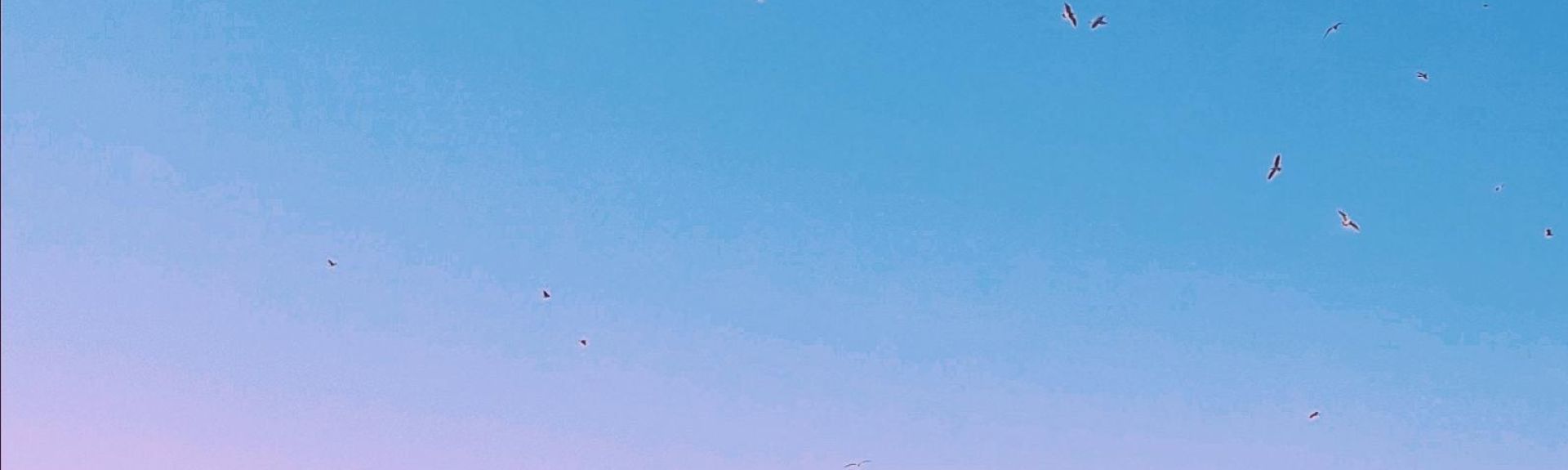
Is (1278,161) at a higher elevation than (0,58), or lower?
higher

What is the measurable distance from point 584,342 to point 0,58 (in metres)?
20.1

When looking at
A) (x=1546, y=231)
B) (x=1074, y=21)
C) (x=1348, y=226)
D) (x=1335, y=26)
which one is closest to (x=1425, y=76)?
(x=1335, y=26)

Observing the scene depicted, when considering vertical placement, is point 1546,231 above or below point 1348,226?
above

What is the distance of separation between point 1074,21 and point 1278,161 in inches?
217

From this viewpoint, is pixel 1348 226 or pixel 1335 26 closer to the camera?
pixel 1348 226

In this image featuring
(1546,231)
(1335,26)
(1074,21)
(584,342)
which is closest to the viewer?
(1074,21)

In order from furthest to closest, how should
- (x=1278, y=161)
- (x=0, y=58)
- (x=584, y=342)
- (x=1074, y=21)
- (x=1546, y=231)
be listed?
(x=584, y=342) → (x=1546, y=231) → (x=1278, y=161) → (x=1074, y=21) → (x=0, y=58)

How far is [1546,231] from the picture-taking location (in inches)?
1379

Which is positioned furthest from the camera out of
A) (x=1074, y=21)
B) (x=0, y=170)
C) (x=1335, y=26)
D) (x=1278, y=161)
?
(x=1335, y=26)

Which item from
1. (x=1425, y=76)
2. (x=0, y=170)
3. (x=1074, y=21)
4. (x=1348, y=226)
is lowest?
(x=0, y=170)

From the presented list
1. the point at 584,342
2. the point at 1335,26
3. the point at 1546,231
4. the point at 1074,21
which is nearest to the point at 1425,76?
the point at 1335,26

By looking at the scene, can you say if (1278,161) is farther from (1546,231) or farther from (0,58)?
(0,58)

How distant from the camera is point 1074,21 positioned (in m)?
25.7

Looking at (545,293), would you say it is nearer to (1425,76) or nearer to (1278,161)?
(1278,161)
